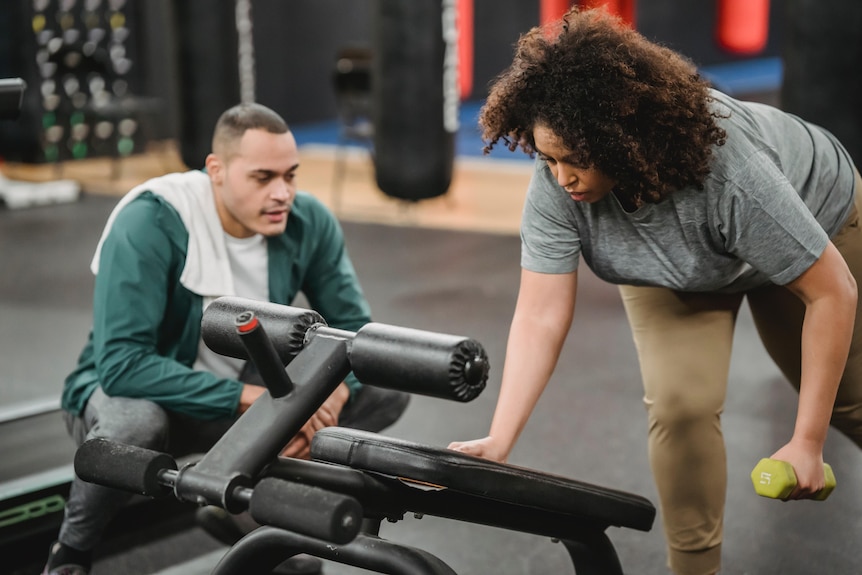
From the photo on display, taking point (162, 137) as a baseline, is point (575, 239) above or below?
above

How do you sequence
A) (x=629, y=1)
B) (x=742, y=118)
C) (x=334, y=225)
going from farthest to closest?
(x=629, y=1), (x=334, y=225), (x=742, y=118)

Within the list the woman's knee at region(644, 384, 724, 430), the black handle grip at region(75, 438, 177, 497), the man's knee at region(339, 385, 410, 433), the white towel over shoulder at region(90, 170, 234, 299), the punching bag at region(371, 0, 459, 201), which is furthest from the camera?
the punching bag at region(371, 0, 459, 201)

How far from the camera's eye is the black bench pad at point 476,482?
127 centimetres

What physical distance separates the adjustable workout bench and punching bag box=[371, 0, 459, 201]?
12.4 ft

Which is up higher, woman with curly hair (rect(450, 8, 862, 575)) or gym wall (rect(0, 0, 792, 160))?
woman with curly hair (rect(450, 8, 862, 575))

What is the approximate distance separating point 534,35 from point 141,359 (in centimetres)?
95

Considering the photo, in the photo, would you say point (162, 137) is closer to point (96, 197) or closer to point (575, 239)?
point (96, 197)

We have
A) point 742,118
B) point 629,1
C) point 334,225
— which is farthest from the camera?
point 629,1

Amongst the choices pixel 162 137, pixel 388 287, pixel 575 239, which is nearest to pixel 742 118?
pixel 575 239

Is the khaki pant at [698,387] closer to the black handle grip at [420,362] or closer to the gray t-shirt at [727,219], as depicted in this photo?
the gray t-shirt at [727,219]

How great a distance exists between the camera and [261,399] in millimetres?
1202

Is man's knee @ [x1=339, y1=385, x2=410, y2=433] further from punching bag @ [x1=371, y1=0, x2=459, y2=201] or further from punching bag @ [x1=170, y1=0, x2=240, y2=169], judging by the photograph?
punching bag @ [x1=170, y1=0, x2=240, y2=169]

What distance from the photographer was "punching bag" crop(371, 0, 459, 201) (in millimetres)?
4922

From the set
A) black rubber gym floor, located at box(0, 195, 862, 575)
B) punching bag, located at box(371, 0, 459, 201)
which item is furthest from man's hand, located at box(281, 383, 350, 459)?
punching bag, located at box(371, 0, 459, 201)
